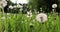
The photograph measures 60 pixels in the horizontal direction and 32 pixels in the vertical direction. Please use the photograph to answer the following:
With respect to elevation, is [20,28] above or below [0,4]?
below

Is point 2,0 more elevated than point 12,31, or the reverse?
point 2,0

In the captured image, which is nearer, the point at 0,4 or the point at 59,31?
the point at 0,4

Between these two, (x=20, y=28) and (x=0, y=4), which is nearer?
(x=0, y=4)

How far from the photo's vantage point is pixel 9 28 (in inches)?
62.2

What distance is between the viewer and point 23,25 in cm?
157

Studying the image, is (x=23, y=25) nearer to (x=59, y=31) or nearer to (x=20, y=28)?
(x=20, y=28)

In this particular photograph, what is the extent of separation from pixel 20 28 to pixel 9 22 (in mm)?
159

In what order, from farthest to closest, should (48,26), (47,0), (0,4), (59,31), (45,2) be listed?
(45,2), (47,0), (48,26), (59,31), (0,4)

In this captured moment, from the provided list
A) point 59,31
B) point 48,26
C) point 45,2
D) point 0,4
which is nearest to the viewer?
point 0,4

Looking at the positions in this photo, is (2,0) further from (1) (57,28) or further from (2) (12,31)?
(1) (57,28)

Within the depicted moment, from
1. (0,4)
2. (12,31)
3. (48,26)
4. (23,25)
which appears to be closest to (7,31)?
(12,31)

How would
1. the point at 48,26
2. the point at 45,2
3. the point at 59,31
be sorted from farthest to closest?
the point at 45,2 → the point at 48,26 → the point at 59,31

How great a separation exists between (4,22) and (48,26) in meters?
0.40

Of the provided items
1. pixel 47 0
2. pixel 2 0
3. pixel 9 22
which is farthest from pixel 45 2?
pixel 2 0
